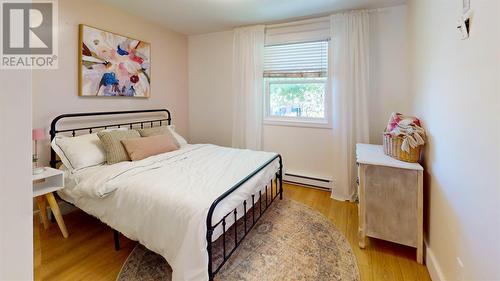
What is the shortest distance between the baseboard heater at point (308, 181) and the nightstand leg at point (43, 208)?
2812 mm

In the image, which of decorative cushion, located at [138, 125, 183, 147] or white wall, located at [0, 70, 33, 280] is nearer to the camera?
white wall, located at [0, 70, 33, 280]

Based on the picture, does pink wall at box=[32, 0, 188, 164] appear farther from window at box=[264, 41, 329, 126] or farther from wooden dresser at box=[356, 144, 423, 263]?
wooden dresser at box=[356, 144, 423, 263]

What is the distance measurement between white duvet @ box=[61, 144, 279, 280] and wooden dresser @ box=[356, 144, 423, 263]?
3.03ft

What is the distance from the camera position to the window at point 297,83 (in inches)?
131

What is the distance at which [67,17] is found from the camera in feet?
8.29

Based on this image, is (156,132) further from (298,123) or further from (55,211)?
(298,123)

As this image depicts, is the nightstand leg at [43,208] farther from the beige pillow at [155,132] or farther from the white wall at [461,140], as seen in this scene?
the white wall at [461,140]

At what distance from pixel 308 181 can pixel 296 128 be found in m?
0.78

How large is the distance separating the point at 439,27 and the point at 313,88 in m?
1.84

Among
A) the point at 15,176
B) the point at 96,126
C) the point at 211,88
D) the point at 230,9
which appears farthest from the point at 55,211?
the point at 230,9

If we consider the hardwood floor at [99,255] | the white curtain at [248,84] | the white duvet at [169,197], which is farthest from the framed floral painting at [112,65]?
the hardwood floor at [99,255]

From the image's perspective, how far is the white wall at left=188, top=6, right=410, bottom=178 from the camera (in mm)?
2906

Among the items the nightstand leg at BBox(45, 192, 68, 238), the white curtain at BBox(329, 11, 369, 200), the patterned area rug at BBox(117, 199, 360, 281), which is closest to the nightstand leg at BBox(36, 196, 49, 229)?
the nightstand leg at BBox(45, 192, 68, 238)

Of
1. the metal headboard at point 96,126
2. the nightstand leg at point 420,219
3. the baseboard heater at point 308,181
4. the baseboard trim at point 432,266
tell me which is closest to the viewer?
the baseboard trim at point 432,266
